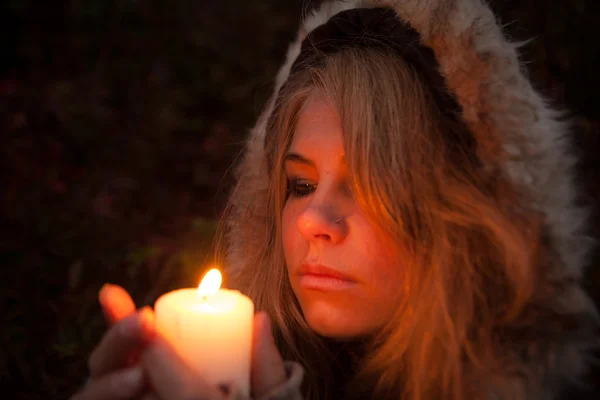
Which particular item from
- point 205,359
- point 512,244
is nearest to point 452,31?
point 512,244

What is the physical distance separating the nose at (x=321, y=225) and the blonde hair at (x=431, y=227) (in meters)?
0.09

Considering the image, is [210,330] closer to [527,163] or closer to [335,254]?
[335,254]

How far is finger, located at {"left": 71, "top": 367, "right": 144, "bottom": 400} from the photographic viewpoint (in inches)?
49.7

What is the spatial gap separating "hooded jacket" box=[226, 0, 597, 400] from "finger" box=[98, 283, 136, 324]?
42 centimetres

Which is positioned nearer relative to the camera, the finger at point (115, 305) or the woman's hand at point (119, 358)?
the woman's hand at point (119, 358)

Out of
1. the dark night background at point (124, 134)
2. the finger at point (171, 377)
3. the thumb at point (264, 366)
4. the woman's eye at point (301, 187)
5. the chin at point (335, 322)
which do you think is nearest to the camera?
the finger at point (171, 377)

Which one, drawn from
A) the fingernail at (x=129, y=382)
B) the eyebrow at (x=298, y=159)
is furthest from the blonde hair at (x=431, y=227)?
the fingernail at (x=129, y=382)

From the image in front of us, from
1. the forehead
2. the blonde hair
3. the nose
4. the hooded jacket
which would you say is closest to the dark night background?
the hooded jacket

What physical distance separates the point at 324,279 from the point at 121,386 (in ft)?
2.03

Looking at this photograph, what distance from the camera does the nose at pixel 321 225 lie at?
161cm

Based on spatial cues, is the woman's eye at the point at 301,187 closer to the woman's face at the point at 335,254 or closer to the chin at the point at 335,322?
the woman's face at the point at 335,254

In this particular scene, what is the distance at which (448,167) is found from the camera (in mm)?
1661

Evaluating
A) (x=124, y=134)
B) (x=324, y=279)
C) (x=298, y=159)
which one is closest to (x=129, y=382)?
(x=324, y=279)

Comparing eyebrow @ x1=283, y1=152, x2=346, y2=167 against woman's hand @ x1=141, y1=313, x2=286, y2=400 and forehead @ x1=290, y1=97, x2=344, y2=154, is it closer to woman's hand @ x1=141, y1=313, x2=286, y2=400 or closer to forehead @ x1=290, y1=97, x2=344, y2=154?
forehead @ x1=290, y1=97, x2=344, y2=154
